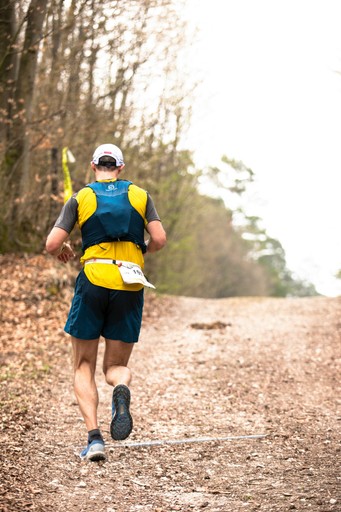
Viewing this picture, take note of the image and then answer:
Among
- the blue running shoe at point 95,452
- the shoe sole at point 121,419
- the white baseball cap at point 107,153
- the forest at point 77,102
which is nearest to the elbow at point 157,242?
the white baseball cap at point 107,153

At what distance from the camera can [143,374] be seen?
9.38 meters

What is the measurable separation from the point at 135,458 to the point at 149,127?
506 inches

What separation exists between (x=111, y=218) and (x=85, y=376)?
1157 millimetres

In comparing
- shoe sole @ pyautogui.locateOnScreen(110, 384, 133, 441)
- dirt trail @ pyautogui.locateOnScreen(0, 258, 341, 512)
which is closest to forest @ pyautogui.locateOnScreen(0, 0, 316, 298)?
dirt trail @ pyautogui.locateOnScreen(0, 258, 341, 512)

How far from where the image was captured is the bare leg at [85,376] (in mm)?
5203

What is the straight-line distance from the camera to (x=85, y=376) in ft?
17.3

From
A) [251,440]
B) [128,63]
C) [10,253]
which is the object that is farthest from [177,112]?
[251,440]

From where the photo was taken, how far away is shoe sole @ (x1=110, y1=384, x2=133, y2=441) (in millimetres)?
4812

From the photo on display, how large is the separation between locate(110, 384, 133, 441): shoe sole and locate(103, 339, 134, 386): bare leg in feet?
0.72

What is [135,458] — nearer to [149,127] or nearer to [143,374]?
[143,374]

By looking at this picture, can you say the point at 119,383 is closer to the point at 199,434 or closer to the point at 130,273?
the point at 130,273

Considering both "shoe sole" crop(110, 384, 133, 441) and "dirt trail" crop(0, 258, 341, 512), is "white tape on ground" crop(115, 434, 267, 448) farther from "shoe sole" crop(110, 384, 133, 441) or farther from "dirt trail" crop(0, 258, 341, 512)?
"shoe sole" crop(110, 384, 133, 441)

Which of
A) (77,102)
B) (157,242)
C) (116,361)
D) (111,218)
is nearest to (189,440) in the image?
(116,361)

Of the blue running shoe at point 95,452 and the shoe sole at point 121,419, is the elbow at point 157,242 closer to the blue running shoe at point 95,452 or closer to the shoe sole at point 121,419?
the shoe sole at point 121,419
